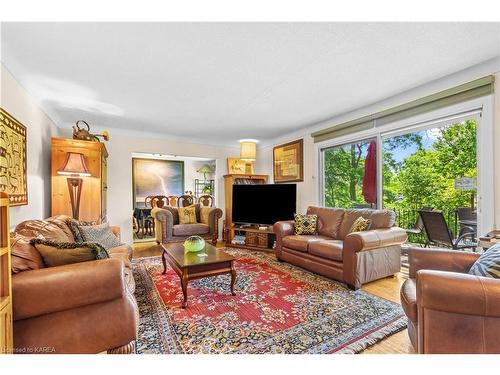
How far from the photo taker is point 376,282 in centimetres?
279

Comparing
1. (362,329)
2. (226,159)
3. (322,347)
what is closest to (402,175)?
(362,329)

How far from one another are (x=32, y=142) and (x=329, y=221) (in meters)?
3.91

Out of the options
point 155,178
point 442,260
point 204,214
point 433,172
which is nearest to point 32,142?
point 204,214

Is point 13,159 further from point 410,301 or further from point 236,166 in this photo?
point 236,166

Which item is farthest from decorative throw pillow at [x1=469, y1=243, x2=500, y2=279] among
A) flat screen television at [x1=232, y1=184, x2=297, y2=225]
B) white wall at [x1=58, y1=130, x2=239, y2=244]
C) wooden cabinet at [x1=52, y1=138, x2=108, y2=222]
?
white wall at [x1=58, y1=130, x2=239, y2=244]

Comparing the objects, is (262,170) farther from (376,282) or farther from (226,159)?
(376,282)

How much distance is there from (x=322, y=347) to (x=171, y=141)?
461cm

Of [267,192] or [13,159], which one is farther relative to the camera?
[267,192]

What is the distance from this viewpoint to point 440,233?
9.70 feet

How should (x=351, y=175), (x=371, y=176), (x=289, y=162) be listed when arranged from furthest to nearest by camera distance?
(x=289, y=162), (x=351, y=175), (x=371, y=176)

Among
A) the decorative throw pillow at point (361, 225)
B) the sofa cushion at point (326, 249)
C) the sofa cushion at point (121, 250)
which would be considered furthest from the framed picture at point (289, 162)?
the sofa cushion at point (121, 250)

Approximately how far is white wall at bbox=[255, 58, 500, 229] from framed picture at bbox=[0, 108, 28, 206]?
13.2ft

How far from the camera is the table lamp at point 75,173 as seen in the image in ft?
10.1
